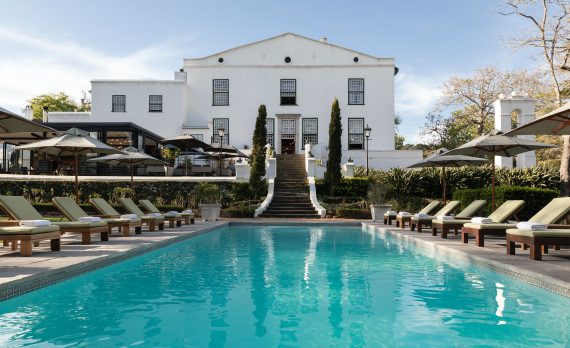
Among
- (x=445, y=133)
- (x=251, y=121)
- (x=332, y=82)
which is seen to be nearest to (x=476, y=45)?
(x=332, y=82)

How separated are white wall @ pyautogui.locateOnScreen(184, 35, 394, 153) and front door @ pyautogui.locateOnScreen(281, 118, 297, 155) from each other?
0.43m

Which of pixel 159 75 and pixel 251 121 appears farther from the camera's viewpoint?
pixel 159 75

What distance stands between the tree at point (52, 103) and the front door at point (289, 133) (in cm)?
3354

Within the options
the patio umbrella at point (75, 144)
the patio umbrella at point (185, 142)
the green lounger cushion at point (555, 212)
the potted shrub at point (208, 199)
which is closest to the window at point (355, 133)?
the patio umbrella at point (185, 142)

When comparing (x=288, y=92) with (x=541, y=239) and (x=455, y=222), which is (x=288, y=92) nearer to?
(x=455, y=222)

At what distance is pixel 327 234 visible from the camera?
51.9 ft

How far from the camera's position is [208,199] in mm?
22469

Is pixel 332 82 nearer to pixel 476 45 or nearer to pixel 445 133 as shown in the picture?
pixel 476 45

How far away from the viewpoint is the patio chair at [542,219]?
30.5 ft

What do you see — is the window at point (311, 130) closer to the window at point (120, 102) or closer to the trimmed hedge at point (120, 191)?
the trimmed hedge at point (120, 191)

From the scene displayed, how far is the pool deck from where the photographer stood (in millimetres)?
6250

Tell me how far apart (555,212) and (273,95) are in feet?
92.2

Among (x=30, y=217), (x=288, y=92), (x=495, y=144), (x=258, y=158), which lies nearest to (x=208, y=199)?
(x=258, y=158)

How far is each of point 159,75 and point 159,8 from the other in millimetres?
23972
